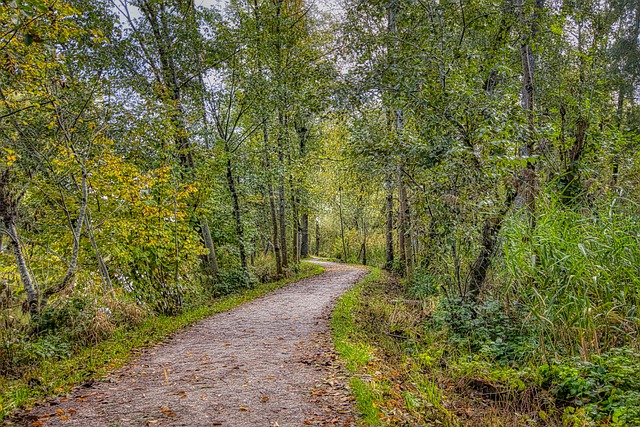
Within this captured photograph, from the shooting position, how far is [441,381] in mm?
4984

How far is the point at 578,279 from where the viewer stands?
16.2 ft

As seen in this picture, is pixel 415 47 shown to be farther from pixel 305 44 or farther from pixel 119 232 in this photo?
pixel 305 44

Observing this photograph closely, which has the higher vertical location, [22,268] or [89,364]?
[22,268]

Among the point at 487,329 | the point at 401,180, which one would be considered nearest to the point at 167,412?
the point at 487,329

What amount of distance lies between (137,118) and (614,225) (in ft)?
30.9

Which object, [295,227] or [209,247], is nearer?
[209,247]

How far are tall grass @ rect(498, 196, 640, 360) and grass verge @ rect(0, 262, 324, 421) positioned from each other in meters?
5.83

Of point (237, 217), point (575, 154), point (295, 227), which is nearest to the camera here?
point (575, 154)

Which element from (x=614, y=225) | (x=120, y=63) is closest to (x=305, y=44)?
(x=120, y=63)

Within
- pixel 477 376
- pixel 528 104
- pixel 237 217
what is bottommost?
pixel 477 376

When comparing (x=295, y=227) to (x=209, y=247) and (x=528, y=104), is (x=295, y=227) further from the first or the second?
(x=528, y=104)

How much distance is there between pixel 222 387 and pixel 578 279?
4.67 m

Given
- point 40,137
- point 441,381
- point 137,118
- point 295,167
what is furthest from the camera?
point 295,167

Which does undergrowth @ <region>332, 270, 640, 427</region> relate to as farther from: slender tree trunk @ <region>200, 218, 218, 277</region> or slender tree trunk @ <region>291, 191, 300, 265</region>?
slender tree trunk @ <region>291, 191, 300, 265</region>
